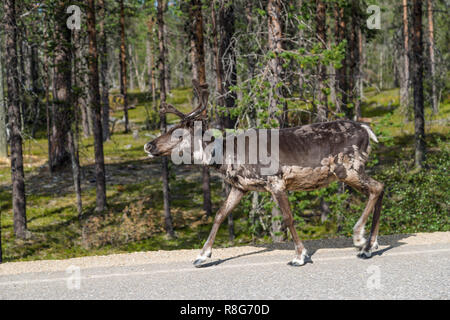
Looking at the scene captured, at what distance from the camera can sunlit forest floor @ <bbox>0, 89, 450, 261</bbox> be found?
43.5 feet

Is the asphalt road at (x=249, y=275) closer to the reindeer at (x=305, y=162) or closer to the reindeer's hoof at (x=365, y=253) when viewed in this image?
the reindeer's hoof at (x=365, y=253)

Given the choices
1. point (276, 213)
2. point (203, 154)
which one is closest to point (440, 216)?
point (276, 213)

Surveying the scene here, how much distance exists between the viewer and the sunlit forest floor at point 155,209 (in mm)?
13273

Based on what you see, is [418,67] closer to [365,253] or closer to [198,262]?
[365,253]

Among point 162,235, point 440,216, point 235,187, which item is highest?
point 235,187

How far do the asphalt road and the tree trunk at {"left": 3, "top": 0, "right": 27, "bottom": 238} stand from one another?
9148 mm

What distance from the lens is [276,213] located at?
39.1ft

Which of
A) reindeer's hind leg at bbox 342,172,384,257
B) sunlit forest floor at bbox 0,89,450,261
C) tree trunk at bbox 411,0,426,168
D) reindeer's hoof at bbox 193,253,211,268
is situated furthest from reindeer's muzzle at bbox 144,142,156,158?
tree trunk at bbox 411,0,426,168

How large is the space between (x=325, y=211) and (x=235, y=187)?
1208cm

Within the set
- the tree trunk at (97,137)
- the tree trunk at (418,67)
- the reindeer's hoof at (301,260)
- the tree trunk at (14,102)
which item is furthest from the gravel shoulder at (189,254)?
the tree trunk at (418,67)

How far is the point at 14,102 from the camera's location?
15453 millimetres

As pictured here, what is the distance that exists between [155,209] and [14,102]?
8224 millimetres

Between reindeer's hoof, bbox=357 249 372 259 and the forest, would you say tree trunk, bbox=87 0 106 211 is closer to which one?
the forest
